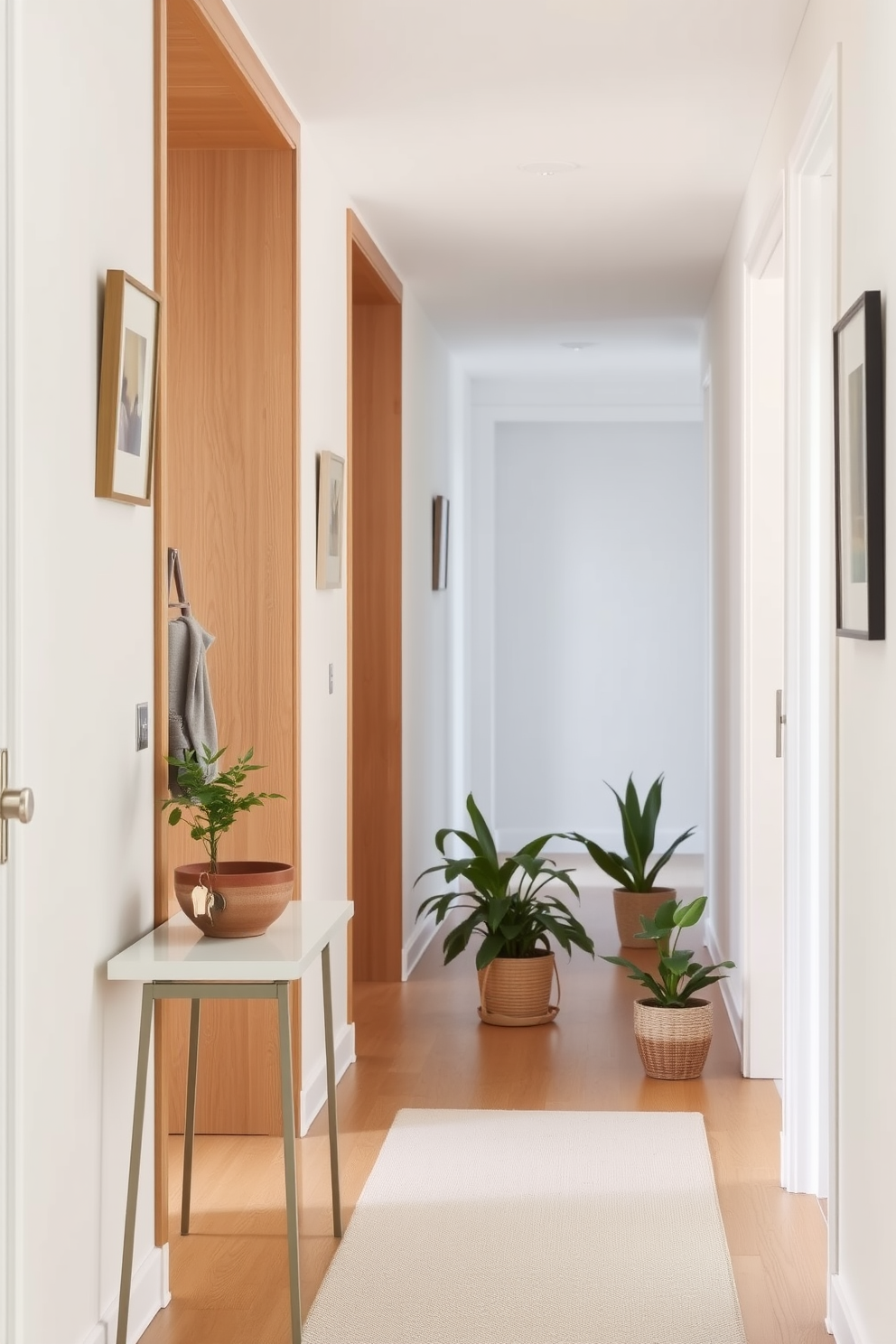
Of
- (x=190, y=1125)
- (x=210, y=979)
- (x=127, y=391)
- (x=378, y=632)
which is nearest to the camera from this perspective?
(x=127, y=391)

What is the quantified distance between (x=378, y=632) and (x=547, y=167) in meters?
1.91

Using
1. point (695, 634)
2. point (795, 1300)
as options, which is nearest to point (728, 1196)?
point (795, 1300)

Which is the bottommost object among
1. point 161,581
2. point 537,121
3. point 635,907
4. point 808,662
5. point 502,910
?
point 635,907

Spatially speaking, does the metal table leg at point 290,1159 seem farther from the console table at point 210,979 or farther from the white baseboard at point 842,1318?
the white baseboard at point 842,1318

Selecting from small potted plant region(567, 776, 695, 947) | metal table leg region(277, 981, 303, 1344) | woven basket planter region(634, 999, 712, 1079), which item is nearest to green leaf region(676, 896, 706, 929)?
woven basket planter region(634, 999, 712, 1079)

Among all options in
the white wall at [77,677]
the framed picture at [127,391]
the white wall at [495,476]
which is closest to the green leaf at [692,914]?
the white wall at [77,677]

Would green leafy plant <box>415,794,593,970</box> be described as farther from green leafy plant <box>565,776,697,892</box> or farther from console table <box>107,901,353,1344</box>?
console table <box>107,901,353,1344</box>

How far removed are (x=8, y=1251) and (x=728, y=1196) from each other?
179cm

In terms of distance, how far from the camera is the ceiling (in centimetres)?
303

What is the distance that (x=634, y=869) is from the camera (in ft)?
18.9

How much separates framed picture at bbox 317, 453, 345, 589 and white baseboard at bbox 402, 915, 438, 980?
5.84 ft

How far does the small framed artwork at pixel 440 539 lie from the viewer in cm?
638

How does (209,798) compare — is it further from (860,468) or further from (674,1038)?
(674,1038)

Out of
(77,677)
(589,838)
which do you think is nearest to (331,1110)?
(77,677)
